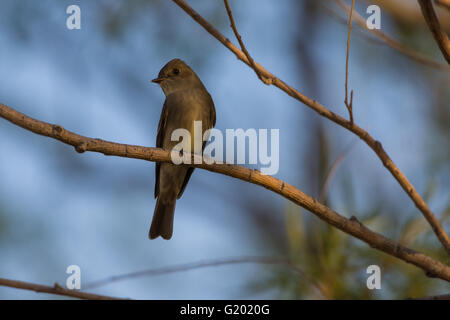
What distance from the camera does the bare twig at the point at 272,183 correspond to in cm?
244

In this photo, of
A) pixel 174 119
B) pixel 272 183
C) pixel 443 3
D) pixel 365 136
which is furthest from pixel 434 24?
pixel 174 119

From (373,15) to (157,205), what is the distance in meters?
2.54

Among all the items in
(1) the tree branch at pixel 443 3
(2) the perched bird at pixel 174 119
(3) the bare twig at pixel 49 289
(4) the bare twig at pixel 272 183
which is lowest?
(3) the bare twig at pixel 49 289

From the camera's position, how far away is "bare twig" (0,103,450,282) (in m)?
2.44

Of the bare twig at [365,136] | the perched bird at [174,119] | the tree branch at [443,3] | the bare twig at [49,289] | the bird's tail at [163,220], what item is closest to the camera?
the bare twig at [49,289]

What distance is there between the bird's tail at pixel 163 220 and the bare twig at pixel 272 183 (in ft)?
7.84

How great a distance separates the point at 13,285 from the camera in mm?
2240

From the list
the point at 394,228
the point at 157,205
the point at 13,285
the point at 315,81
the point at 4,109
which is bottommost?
the point at 13,285

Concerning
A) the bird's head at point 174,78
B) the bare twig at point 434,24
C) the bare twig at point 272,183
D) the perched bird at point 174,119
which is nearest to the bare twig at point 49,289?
the bare twig at point 272,183

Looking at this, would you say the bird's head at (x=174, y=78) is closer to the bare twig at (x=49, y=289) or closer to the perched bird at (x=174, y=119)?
the perched bird at (x=174, y=119)

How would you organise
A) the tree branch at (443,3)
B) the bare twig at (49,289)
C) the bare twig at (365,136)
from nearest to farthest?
the bare twig at (49,289) < the tree branch at (443,3) < the bare twig at (365,136)

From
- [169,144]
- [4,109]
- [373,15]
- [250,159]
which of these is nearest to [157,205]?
[169,144]
